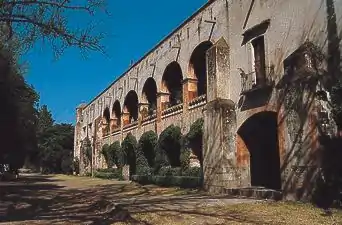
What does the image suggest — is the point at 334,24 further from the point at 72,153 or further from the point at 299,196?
the point at 72,153

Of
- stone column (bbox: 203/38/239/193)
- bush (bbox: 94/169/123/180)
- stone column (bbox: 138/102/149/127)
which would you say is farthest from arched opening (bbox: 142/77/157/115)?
stone column (bbox: 203/38/239/193)

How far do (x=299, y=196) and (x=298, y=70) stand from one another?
150 inches

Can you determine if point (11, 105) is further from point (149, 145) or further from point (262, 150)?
point (262, 150)

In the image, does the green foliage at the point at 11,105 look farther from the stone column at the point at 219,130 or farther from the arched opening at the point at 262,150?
the arched opening at the point at 262,150

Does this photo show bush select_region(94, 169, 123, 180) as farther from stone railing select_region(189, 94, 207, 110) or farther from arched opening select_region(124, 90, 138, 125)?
stone railing select_region(189, 94, 207, 110)

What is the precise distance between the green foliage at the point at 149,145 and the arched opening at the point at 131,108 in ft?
22.9

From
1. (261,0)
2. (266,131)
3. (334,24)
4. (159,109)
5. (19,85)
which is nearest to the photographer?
(334,24)

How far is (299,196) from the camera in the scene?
11.3m

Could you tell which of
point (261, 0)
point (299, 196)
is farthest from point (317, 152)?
point (261, 0)

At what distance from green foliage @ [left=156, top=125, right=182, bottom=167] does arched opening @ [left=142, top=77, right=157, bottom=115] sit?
5336mm

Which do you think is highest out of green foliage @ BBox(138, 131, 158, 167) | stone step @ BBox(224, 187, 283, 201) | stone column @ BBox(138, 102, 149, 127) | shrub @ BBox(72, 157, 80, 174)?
stone column @ BBox(138, 102, 149, 127)

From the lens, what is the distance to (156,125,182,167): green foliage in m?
21.6

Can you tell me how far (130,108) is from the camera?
33688 millimetres

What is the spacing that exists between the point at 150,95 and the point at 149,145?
186 inches
